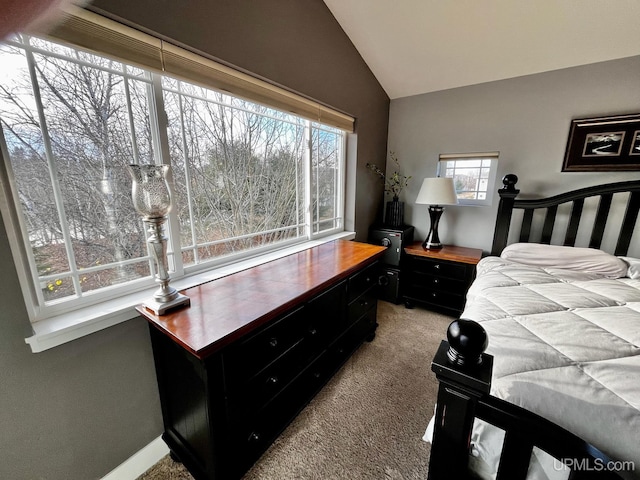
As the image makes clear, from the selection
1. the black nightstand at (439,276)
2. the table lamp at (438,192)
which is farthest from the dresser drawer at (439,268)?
the table lamp at (438,192)

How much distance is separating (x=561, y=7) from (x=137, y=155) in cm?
271

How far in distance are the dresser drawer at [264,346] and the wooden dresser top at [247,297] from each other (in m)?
0.06

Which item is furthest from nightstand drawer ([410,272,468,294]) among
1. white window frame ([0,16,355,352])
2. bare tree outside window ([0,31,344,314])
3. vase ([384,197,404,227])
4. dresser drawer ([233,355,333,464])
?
white window frame ([0,16,355,352])

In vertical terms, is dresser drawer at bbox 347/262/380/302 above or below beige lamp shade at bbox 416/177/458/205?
below

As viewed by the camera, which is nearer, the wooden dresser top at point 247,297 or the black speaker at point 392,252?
the wooden dresser top at point 247,297

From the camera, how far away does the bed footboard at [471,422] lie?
0.57 meters

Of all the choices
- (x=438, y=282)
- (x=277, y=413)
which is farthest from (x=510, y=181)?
(x=277, y=413)

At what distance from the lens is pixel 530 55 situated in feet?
6.84

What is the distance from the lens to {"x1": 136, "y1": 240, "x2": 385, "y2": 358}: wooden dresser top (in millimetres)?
935

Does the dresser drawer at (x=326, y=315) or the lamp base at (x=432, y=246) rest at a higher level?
the lamp base at (x=432, y=246)

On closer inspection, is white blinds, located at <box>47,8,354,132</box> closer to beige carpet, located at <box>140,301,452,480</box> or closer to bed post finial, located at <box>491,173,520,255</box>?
beige carpet, located at <box>140,301,452,480</box>
